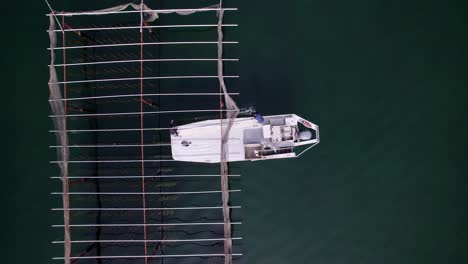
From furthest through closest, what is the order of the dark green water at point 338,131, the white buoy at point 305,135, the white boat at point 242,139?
the dark green water at point 338,131
the white buoy at point 305,135
the white boat at point 242,139

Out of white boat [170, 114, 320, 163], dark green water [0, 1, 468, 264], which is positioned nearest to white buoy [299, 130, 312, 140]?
white boat [170, 114, 320, 163]

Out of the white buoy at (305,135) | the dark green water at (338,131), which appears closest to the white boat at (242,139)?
the white buoy at (305,135)

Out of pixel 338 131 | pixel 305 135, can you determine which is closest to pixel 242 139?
pixel 305 135

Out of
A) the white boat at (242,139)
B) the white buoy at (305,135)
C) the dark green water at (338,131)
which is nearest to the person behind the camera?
the white boat at (242,139)

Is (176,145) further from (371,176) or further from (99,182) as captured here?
(371,176)

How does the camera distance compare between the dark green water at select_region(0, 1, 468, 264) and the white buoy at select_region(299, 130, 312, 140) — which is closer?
the white buoy at select_region(299, 130, 312, 140)

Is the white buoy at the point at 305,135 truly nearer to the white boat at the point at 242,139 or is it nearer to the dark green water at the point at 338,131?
the white boat at the point at 242,139

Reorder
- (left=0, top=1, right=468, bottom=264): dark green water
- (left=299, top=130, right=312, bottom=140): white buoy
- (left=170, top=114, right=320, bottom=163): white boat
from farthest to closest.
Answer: (left=0, top=1, right=468, bottom=264): dark green water
(left=299, top=130, right=312, bottom=140): white buoy
(left=170, top=114, right=320, bottom=163): white boat

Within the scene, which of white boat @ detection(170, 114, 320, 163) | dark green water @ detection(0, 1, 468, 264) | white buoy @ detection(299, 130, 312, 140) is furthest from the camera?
dark green water @ detection(0, 1, 468, 264)

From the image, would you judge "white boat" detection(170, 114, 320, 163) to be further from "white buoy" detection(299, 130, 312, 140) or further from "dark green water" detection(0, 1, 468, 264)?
"dark green water" detection(0, 1, 468, 264)
